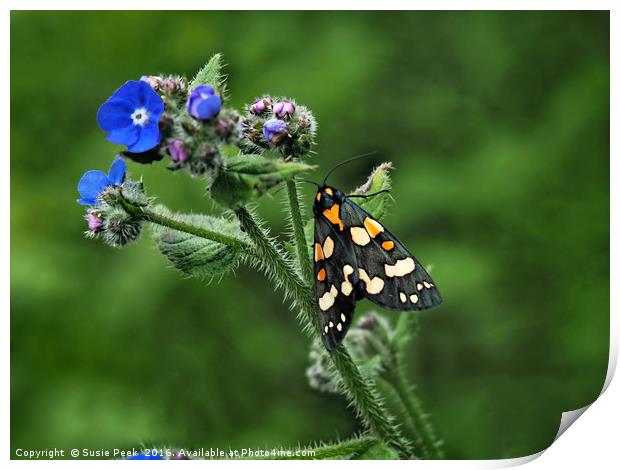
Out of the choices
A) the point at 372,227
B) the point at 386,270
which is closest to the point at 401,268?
the point at 386,270

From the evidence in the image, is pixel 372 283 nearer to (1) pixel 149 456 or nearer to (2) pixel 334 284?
(2) pixel 334 284

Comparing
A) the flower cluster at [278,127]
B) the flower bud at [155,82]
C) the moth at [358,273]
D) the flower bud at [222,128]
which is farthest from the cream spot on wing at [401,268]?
the flower bud at [155,82]

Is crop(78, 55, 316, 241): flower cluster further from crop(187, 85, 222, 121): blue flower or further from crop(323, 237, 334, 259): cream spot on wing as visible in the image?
crop(323, 237, 334, 259): cream spot on wing

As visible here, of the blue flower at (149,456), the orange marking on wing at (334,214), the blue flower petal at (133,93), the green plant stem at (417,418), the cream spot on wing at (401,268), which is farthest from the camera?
the green plant stem at (417,418)

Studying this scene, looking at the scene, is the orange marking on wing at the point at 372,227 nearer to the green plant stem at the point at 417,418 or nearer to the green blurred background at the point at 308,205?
the green plant stem at the point at 417,418

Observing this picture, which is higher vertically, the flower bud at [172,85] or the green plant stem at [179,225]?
the flower bud at [172,85]

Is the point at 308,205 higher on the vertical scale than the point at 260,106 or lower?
higher
